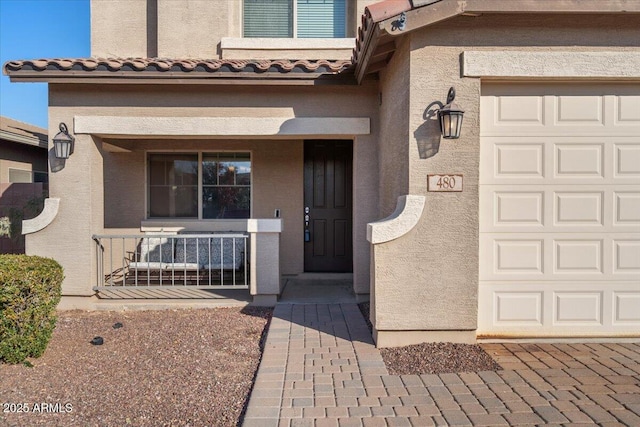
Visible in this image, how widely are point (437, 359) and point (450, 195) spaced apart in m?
1.72

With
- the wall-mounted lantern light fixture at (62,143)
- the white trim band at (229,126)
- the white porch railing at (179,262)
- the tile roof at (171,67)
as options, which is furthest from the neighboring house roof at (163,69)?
the white porch railing at (179,262)

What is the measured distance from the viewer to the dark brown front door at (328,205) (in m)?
8.62

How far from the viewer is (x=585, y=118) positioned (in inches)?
189

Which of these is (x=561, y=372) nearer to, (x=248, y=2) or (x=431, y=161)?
(x=431, y=161)

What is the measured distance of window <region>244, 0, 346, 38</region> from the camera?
8.87m

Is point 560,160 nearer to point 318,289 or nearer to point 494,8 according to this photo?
point 494,8

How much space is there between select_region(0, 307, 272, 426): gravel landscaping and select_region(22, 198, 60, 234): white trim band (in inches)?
61.6

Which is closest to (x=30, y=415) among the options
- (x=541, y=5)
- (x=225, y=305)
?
(x=225, y=305)

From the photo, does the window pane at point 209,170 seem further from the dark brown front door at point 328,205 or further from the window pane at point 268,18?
the window pane at point 268,18

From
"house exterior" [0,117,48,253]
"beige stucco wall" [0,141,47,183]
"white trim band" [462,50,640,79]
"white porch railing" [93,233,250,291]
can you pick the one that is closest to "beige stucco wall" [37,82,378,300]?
"white porch railing" [93,233,250,291]

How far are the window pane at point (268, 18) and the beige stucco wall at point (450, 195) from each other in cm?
507

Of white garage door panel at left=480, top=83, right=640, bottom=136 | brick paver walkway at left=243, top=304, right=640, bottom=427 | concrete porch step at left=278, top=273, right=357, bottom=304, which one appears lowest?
brick paver walkway at left=243, top=304, right=640, bottom=427

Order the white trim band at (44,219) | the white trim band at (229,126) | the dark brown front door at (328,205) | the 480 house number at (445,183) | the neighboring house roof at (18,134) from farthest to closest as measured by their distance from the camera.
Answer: the neighboring house roof at (18,134)
the dark brown front door at (328,205)
the white trim band at (229,126)
the white trim band at (44,219)
the 480 house number at (445,183)

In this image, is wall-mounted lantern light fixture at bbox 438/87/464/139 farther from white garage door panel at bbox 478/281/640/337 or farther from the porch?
the porch
